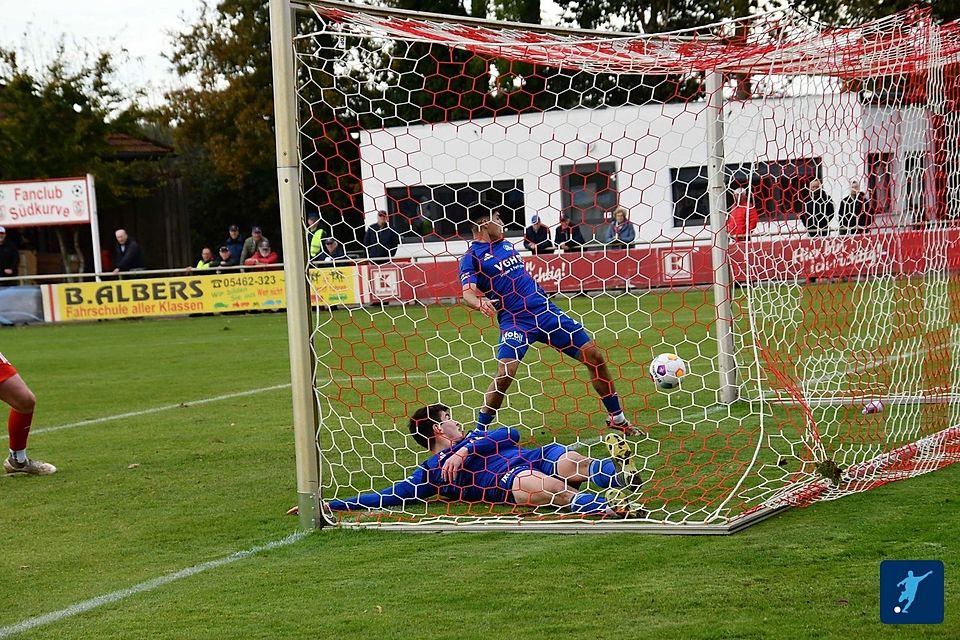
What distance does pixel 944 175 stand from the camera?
7.89 meters

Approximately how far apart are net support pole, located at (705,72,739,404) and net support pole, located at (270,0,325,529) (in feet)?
9.34

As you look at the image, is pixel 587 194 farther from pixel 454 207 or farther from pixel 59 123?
pixel 59 123

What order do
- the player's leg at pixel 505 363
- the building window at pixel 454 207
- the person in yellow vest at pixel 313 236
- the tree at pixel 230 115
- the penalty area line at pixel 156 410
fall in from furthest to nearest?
the tree at pixel 230 115, the penalty area line at pixel 156 410, the building window at pixel 454 207, the player's leg at pixel 505 363, the person in yellow vest at pixel 313 236

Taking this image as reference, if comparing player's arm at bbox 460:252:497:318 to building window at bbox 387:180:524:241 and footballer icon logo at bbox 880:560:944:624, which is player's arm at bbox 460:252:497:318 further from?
footballer icon logo at bbox 880:560:944:624

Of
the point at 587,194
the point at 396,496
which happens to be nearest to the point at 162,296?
the point at 587,194

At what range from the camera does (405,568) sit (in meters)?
4.82

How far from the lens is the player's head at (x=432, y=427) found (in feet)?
20.4

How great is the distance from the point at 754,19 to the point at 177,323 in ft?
54.6

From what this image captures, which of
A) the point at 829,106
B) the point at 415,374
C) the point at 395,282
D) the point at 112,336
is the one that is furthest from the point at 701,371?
the point at 112,336

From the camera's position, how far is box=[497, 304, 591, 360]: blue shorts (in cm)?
767

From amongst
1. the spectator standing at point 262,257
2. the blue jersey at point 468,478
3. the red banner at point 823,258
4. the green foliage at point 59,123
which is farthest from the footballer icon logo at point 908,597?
the green foliage at point 59,123

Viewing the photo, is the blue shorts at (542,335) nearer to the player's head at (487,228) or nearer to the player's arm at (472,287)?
the player's arm at (472,287)

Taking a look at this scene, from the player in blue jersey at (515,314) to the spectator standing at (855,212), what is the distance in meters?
2.10

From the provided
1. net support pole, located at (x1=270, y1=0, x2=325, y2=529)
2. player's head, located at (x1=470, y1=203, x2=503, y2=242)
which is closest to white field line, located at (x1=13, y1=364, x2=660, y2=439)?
player's head, located at (x1=470, y1=203, x2=503, y2=242)
